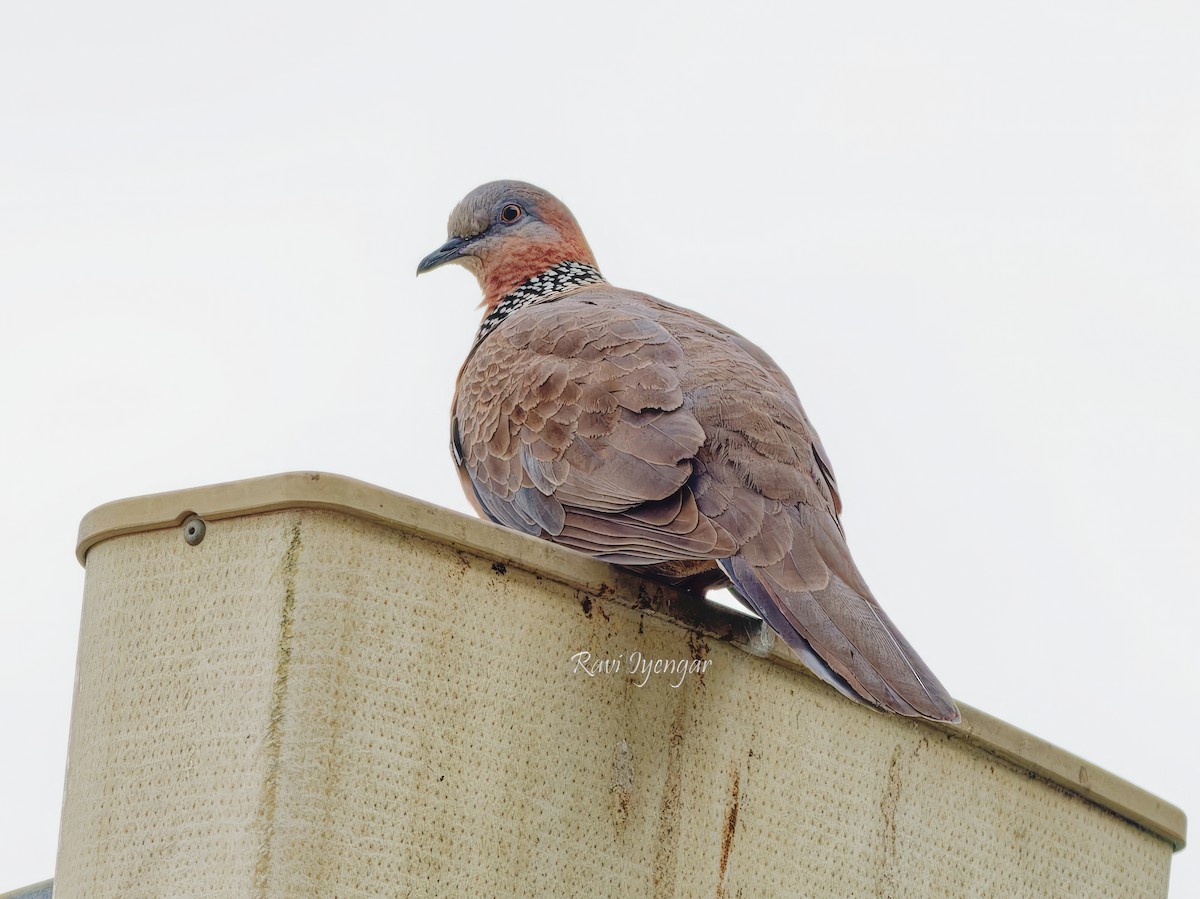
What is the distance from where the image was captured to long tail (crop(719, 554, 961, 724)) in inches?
124

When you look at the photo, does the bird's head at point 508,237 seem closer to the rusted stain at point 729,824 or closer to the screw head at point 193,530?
the rusted stain at point 729,824

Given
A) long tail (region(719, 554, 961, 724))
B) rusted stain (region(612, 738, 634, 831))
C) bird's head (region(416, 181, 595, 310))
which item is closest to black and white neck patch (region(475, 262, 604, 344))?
bird's head (region(416, 181, 595, 310))

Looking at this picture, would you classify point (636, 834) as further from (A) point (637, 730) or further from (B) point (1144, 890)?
(B) point (1144, 890)

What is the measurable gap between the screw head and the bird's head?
3012mm

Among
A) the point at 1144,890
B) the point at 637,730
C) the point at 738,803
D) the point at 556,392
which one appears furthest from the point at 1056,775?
the point at 556,392

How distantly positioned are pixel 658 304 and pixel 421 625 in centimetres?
213

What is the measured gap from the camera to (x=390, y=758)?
2.81 m

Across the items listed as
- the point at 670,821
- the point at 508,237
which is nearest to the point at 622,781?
the point at 670,821

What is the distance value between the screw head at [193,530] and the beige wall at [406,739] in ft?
0.07

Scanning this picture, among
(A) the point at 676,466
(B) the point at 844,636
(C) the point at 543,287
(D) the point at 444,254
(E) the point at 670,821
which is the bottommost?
(E) the point at 670,821

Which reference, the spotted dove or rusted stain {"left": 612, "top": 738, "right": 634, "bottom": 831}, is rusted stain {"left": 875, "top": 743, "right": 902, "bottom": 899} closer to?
the spotted dove

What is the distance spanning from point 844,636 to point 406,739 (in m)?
0.95

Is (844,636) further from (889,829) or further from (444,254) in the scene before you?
(444,254)

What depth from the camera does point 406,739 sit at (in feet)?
9.30
